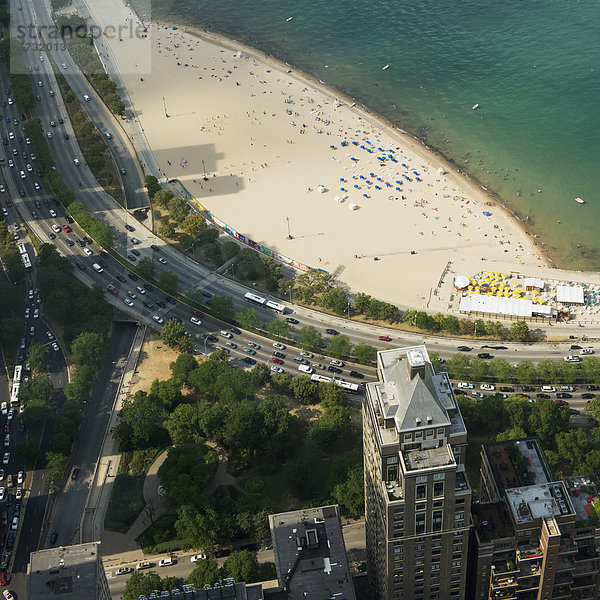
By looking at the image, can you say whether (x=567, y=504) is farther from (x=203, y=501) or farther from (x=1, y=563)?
(x=1, y=563)

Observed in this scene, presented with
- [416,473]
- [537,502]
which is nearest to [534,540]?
[537,502]

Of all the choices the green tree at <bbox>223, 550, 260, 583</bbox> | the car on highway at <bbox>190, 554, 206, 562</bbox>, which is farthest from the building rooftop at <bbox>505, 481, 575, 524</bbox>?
the car on highway at <bbox>190, 554, 206, 562</bbox>

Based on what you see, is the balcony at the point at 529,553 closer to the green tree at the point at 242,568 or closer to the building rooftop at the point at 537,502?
the building rooftop at the point at 537,502

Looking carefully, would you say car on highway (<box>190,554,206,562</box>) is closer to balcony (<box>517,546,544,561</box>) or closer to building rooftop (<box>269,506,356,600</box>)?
building rooftop (<box>269,506,356,600</box>)

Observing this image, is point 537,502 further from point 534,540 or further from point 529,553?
point 529,553

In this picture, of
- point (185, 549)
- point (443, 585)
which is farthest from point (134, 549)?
point (443, 585)

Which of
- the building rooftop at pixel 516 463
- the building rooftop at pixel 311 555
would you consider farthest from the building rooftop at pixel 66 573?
the building rooftop at pixel 516 463
